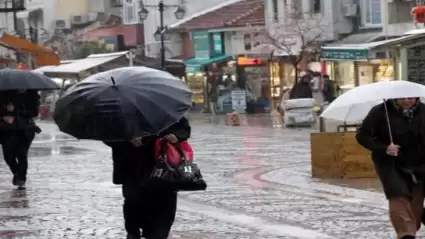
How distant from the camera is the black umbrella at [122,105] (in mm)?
8711

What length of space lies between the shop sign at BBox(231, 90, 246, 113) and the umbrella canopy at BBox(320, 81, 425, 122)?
3653cm

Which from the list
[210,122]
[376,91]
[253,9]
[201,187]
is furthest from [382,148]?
[253,9]

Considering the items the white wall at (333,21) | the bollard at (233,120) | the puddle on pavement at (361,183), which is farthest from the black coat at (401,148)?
the white wall at (333,21)

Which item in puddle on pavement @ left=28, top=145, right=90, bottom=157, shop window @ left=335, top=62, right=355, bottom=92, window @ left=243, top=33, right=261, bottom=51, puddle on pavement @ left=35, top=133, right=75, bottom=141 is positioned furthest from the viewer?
window @ left=243, top=33, right=261, bottom=51

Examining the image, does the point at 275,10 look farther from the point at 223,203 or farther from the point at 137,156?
the point at 137,156

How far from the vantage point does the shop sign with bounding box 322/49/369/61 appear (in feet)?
129

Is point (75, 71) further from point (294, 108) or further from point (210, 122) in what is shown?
point (294, 108)

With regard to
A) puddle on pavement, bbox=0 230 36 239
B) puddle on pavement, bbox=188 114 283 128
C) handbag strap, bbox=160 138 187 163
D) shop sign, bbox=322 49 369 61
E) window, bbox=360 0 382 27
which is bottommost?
puddle on pavement, bbox=188 114 283 128

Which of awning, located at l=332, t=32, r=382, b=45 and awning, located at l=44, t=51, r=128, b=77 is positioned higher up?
awning, located at l=332, t=32, r=382, b=45

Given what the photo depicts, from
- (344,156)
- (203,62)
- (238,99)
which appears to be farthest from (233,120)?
(344,156)

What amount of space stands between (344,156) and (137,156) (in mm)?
9179

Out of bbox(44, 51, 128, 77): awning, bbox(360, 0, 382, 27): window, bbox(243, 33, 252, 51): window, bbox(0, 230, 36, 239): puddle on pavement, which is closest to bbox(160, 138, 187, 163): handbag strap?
bbox(0, 230, 36, 239): puddle on pavement

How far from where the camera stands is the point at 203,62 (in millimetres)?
54469

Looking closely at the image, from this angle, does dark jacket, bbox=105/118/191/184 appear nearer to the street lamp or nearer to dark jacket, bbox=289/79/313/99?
dark jacket, bbox=289/79/313/99
